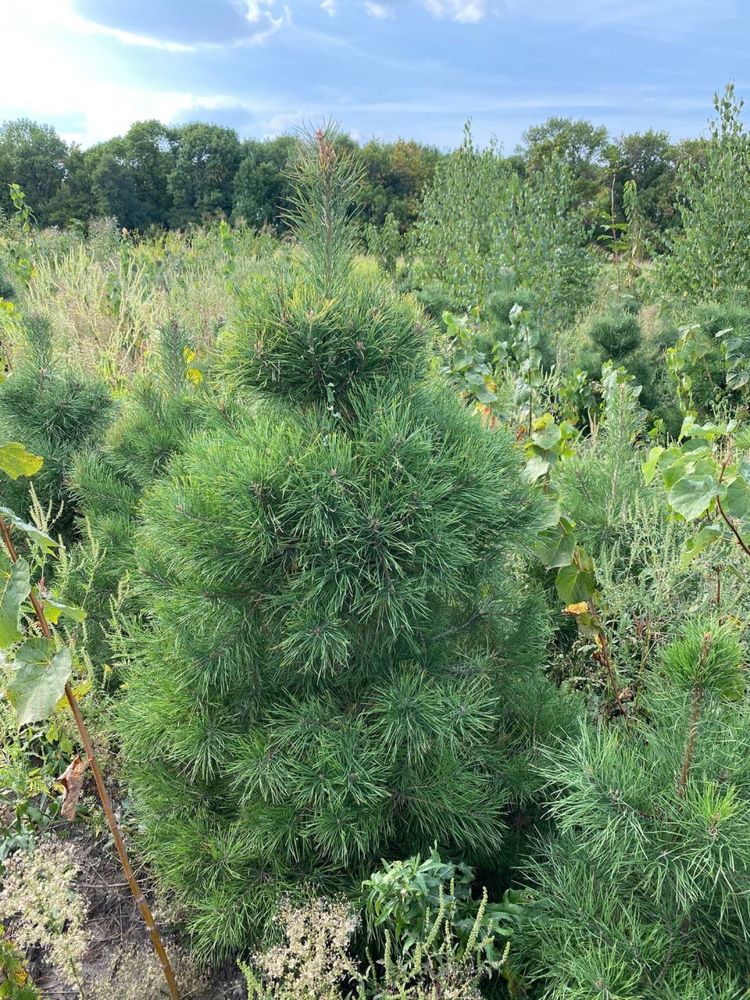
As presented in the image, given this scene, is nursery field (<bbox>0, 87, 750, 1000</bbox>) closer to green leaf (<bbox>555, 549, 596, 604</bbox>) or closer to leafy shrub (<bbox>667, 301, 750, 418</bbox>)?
Result: green leaf (<bbox>555, 549, 596, 604</bbox>)

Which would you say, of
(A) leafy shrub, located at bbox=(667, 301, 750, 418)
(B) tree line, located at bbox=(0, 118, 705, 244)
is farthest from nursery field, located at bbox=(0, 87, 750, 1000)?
(B) tree line, located at bbox=(0, 118, 705, 244)

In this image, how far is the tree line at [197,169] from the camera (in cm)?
2269

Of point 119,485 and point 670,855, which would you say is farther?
point 119,485

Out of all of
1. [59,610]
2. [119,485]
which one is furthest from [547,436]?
[119,485]

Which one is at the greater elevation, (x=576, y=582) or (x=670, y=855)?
(x=576, y=582)

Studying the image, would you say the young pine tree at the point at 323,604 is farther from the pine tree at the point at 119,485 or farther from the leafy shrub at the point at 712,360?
the leafy shrub at the point at 712,360

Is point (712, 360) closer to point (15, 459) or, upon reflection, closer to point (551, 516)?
point (551, 516)

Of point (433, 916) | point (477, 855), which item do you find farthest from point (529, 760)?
point (433, 916)

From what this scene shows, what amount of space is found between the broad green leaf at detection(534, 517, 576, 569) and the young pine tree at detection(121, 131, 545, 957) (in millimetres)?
262

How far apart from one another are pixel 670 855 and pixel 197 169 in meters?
29.2

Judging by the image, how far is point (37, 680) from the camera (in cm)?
104

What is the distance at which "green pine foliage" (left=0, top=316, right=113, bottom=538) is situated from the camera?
2590mm

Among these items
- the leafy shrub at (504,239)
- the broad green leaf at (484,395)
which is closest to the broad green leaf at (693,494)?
the broad green leaf at (484,395)

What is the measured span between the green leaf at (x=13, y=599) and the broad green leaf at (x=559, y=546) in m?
1.15
